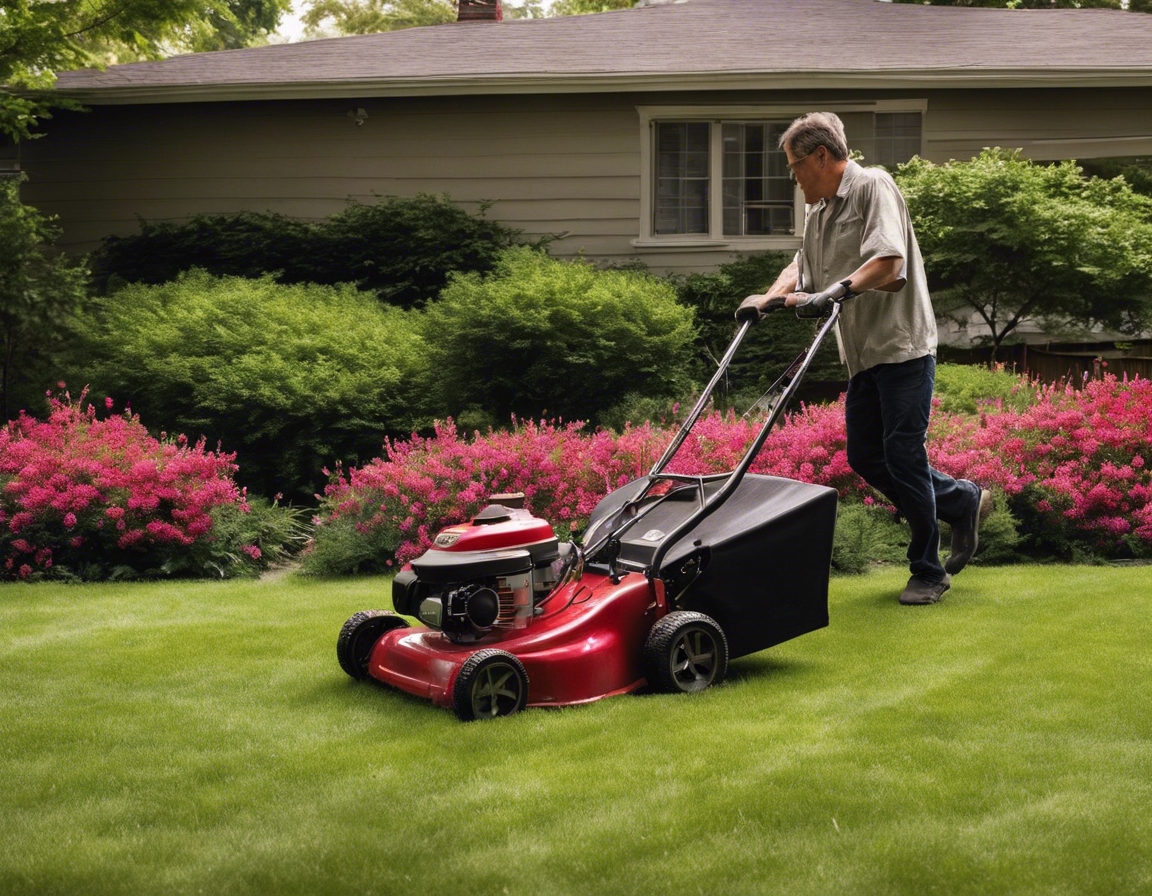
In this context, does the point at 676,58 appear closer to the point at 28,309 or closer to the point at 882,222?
the point at 28,309

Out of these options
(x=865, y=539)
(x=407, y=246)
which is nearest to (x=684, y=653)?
(x=865, y=539)

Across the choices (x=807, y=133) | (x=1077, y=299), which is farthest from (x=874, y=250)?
(x=1077, y=299)

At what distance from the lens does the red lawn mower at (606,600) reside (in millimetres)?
4238

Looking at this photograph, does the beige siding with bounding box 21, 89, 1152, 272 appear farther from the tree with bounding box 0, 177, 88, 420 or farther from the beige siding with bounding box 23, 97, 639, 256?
the tree with bounding box 0, 177, 88, 420

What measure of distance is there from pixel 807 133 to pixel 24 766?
3583 mm

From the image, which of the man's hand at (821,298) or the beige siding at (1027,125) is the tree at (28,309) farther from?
the beige siding at (1027,125)

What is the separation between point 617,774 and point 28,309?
Result: 9.29 m

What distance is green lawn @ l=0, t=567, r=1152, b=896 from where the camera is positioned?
2912 millimetres

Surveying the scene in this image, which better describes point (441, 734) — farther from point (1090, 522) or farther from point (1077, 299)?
point (1077, 299)

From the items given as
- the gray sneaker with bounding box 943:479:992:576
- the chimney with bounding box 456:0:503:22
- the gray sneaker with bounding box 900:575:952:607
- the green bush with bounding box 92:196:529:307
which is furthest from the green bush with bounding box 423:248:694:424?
the chimney with bounding box 456:0:503:22

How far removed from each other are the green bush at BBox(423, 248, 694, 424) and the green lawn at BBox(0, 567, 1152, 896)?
5.37 metres

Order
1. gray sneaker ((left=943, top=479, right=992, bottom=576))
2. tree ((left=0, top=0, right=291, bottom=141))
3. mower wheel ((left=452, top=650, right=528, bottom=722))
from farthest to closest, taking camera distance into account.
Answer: tree ((left=0, top=0, right=291, bottom=141))
gray sneaker ((left=943, top=479, right=992, bottom=576))
mower wheel ((left=452, top=650, right=528, bottom=722))

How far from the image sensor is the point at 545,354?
1054cm

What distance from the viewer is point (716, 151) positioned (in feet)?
47.2
